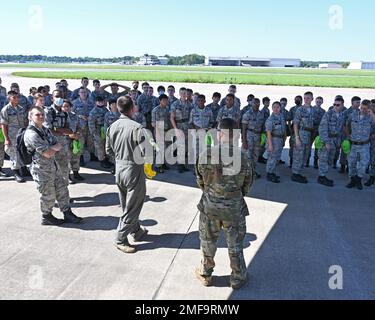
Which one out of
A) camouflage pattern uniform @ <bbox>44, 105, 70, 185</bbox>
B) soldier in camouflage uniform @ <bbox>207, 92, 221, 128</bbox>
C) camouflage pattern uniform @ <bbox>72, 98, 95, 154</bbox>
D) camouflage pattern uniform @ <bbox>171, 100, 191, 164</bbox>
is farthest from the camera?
soldier in camouflage uniform @ <bbox>207, 92, 221, 128</bbox>

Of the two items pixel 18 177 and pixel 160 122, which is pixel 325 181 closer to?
pixel 160 122

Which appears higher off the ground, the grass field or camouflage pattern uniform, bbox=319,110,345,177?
the grass field

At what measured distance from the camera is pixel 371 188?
24.4 feet

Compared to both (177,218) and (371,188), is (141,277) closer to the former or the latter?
(177,218)

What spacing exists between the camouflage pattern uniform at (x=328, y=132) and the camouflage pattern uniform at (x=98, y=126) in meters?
4.85

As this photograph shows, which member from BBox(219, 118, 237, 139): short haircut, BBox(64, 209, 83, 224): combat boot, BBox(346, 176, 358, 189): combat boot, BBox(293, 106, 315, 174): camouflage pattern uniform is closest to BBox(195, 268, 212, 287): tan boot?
BBox(219, 118, 237, 139): short haircut

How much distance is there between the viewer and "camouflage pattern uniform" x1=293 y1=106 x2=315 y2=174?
754cm

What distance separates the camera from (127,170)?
446cm

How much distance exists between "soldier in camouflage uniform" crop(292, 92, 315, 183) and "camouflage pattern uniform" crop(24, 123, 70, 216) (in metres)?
4.84

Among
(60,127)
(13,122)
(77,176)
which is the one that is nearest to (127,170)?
(60,127)

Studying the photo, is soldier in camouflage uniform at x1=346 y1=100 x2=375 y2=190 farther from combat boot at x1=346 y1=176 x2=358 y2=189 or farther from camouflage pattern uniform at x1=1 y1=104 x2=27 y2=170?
camouflage pattern uniform at x1=1 y1=104 x2=27 y2=170
